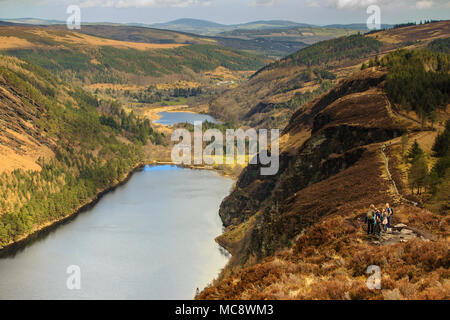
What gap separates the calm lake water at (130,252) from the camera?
217 ft

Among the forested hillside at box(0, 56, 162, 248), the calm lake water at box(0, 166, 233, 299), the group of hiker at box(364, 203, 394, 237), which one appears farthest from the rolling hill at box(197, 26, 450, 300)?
the forested hillside at box(0, 56, 162, 248)

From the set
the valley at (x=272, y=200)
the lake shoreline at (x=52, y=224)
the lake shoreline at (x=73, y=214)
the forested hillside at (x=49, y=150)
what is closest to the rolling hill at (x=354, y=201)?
the valley at (x=272, y=200)

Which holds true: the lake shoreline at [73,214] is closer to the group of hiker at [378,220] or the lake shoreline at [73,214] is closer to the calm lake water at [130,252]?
the calm lake water at [130,252]

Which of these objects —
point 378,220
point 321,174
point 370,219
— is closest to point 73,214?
point 321,174

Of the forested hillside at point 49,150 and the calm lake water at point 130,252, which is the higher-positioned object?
the forested hillside at point 49,150

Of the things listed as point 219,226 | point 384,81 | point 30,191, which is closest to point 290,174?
point 384,81

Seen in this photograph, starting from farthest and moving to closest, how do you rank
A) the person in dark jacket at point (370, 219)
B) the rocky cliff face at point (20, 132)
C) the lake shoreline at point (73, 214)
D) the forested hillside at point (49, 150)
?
the rocky cliff face at point (20, 132)
the forested hillside at point (49, 150)
the lake shoreline at point (73, 214)
the person in dark jacket at point (370, 219)

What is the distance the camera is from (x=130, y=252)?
79375 millimetres

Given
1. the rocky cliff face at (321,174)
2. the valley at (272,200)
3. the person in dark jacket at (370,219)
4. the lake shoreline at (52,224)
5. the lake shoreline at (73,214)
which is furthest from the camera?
the lake shoreline at (73,214)

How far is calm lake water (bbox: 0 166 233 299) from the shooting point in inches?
2601

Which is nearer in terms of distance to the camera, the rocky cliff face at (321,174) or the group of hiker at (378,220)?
the group of hiker at (378,220)

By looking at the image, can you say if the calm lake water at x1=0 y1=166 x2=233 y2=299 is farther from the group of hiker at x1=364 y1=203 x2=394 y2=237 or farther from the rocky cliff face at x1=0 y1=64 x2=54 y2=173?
the group of hiker at x1=364 y1=203 x2=394 y2=237

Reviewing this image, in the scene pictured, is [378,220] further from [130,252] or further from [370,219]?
[130,252]

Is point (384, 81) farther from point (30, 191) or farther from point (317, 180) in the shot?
point (30, 191)
